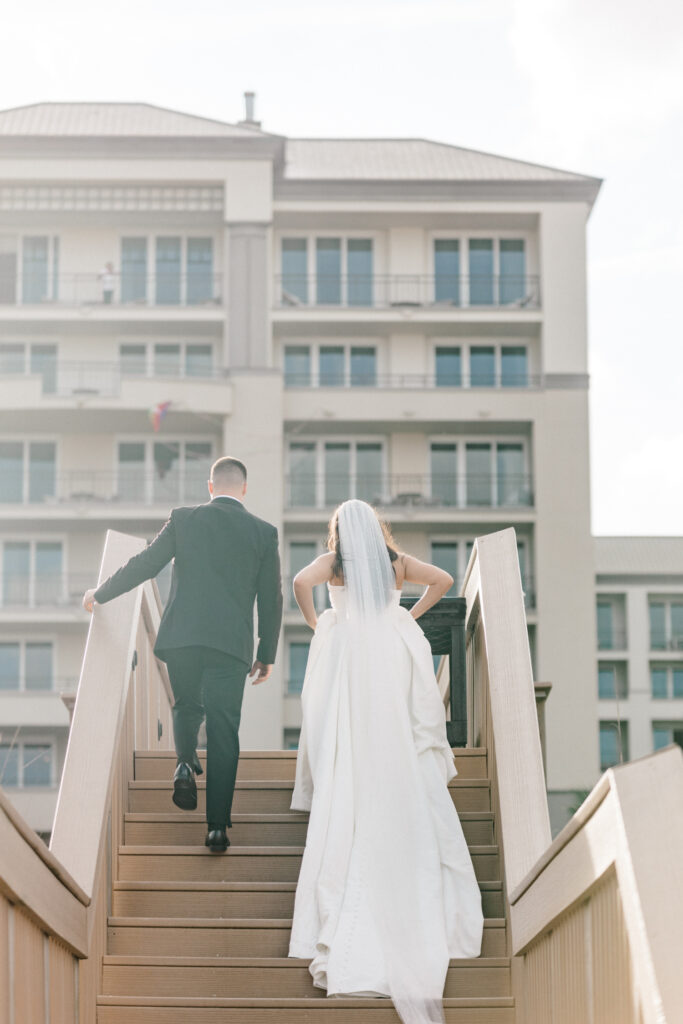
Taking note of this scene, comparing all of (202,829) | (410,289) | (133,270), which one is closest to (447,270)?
(410,289)

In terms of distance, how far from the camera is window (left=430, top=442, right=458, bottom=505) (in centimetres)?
4094

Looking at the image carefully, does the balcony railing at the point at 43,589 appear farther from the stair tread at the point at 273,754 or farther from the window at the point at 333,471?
the stair tread at the point at 273,754

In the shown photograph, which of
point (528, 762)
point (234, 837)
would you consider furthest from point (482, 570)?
point (234, 837)

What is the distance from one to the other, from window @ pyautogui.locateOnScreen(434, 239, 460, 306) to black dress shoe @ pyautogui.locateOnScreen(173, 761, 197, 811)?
37.4 meters

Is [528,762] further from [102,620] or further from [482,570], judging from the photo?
[102,620]

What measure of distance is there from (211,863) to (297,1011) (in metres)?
1.04

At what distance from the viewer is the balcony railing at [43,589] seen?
3934 cm

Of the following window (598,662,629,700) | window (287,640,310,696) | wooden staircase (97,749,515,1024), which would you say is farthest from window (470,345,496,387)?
wooden staircase (97,749,515,1024)

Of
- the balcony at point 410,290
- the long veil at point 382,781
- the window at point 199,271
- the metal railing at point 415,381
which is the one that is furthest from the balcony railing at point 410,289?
the long veil at point 382,781

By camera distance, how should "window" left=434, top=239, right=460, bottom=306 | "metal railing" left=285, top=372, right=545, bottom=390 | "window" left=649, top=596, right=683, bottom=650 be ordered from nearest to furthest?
"metal railing" left=285, top=372, right=545, bottom=390
"window" left=434, top=239, right=460, bottom=306
"window" left=649, top=596, right=683, bottom=650

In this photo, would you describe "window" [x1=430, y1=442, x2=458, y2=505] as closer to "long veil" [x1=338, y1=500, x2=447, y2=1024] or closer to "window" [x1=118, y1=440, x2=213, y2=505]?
"window" [x1=118, y1=440, x2=213, y2=505]

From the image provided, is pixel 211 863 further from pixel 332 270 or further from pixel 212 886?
pixel 332 270

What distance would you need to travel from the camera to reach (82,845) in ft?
15.8

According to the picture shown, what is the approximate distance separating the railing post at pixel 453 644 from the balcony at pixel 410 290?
115 ft
